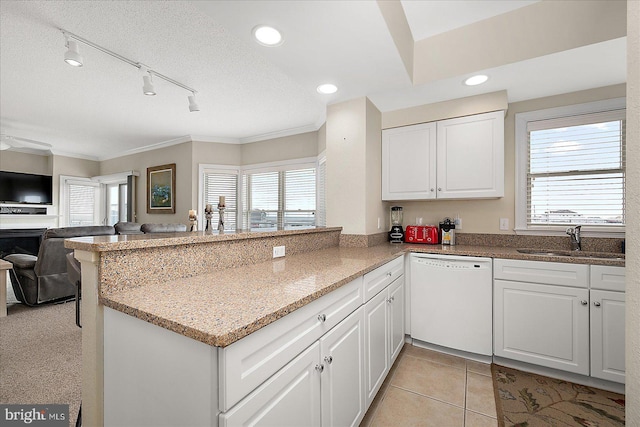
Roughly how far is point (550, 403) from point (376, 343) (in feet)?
4.02

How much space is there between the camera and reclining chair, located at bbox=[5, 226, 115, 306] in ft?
10.7

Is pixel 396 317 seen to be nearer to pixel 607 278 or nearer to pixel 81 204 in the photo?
pixel 607 278

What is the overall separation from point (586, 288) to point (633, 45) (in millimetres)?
1845

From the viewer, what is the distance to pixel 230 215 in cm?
541

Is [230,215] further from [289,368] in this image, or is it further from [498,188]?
[289,368]

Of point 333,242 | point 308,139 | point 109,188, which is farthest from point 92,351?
point 109,188

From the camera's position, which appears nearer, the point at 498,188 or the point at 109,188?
the point at 498,188

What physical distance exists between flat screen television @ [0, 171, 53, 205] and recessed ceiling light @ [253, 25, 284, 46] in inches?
280

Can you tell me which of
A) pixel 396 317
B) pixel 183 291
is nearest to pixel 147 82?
pixel 183 291

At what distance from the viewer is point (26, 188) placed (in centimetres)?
590

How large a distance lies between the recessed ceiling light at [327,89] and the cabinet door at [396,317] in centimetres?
173

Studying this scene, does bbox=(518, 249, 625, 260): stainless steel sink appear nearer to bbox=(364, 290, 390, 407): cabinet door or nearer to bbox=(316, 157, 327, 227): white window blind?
bbox=(364, 290, 390, 407): cabinet door

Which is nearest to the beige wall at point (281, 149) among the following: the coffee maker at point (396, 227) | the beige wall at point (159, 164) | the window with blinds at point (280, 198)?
the window with blinds at point (280, 198)

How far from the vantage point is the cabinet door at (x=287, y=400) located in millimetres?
783
